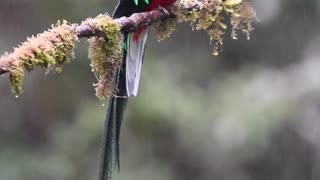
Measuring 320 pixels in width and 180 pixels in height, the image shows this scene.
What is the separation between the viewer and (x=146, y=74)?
224 inches

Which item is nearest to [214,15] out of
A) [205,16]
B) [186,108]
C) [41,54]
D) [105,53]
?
[205,16]

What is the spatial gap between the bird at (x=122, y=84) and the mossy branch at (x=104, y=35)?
0.08 metres

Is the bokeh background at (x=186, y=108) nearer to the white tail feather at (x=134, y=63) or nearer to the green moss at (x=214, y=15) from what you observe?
the white tail feather at (x=134, y=63)

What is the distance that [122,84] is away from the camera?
9.67 ft

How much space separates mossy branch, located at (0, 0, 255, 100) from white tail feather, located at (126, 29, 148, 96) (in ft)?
0.80

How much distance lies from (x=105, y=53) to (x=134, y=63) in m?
0.65

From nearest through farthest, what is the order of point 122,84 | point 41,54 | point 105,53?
point 41,54 < point 105,53 < point 122,84

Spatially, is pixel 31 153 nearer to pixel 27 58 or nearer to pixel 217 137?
pixel 217 137

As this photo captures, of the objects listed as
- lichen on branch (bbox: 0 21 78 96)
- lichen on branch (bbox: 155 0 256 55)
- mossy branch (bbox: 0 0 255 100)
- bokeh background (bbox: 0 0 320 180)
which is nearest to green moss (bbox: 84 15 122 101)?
mossy branch (bbox: 0 0 255 100)

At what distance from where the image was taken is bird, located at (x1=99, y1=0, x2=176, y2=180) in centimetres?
271

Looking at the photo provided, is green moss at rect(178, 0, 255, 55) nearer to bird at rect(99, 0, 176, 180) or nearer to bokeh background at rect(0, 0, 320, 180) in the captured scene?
bird at rect(99, 0, 176, 180)

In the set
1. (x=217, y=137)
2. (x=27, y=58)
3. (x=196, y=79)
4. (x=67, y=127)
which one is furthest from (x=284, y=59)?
(x=27, y=58)

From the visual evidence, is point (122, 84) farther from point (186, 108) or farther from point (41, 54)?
point (186, 108)

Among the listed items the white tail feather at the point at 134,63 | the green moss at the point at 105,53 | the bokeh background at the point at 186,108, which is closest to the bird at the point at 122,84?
the white tail feather at the point at 134,63
